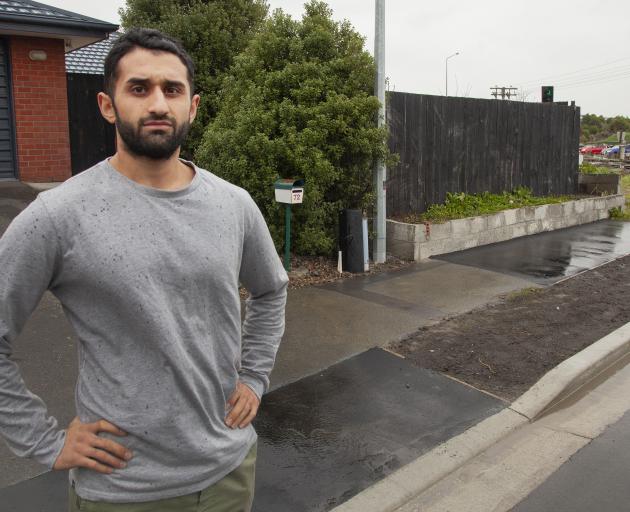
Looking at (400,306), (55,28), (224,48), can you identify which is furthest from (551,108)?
(55,28)

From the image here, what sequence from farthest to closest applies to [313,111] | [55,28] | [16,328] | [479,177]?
[479,177]
[55,28]
[313,111]
[16,328]

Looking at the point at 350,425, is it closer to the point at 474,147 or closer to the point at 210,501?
the point at 210,501

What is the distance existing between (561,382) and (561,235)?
7647 mm

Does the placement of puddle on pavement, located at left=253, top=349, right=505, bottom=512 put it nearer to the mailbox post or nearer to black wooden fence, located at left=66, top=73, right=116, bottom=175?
the mailbox post

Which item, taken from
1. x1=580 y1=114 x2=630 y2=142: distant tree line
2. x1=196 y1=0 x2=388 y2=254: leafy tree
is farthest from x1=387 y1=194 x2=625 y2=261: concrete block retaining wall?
x1=580 y1=114 x2=630 y2=142: distant tree line

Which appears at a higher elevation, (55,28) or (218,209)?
(55,28)

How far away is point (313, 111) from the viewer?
803cm

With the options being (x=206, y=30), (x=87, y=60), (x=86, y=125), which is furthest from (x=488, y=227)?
(x=87, y=60)

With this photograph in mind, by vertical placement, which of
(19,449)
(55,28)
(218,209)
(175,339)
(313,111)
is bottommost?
(19,449)

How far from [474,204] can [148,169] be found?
10117 mm

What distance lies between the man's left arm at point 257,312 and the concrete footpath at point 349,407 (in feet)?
4.69

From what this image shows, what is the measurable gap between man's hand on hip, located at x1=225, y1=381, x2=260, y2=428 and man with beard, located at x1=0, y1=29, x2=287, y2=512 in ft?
0.19

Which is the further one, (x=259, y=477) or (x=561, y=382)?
(x=561, y=382)

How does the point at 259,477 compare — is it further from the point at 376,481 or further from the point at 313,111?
the point at 313,111
